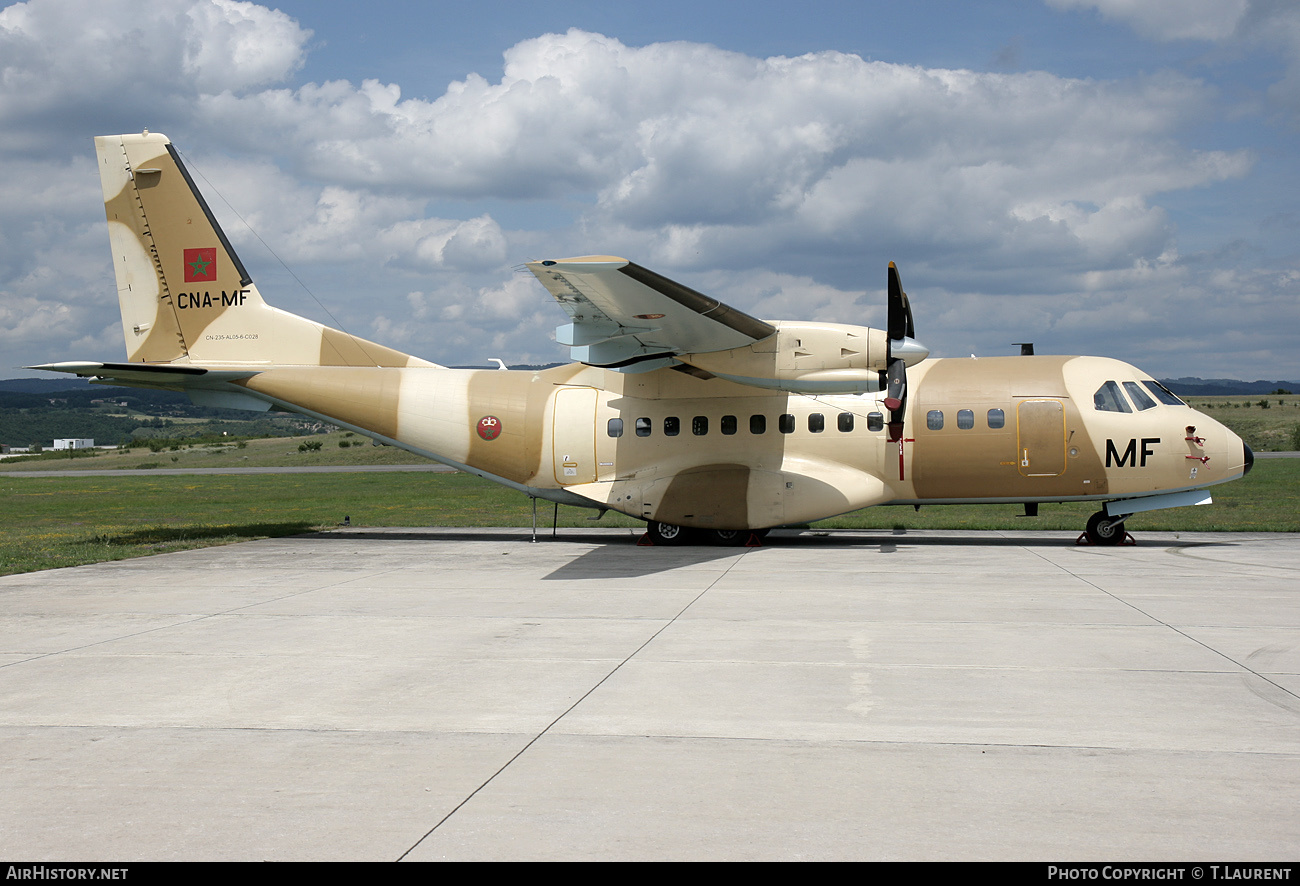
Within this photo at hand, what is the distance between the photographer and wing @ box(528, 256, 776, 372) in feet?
48.0

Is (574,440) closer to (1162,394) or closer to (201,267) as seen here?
(201,267)

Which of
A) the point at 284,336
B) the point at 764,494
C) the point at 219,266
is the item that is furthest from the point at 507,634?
the point at 219,266

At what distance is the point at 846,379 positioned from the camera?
17.3 meters

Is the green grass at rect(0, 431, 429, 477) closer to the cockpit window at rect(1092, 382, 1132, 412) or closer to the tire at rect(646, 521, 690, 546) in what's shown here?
the tire at rect(646, 521, 690, 546)

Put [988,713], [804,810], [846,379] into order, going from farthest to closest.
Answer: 1. [846,379]
2. [988,713]
3. [804,810]

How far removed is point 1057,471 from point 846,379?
14.8 ft

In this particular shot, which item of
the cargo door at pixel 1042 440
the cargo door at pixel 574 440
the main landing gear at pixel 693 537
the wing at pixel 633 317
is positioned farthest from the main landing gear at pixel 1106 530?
the cargo door at pixel 574 440

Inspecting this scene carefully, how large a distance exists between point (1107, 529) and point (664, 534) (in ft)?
28.4

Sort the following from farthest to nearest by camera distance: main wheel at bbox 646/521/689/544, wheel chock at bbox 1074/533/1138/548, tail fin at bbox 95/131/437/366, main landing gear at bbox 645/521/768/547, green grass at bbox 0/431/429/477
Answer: green grass at bbox 0/431/429/477 → tail fin at bbox 95/131/437/366 → main wheel at bbox 646/521/689/544 → main landing gear at bbox 645/521/768/547 → wheel chock at bbox 1074/533/1138/548

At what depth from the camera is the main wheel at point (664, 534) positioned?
19734 mm

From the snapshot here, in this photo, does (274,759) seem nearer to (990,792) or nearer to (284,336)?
(990,792)

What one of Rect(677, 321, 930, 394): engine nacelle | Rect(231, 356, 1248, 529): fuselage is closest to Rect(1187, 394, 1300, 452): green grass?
Rect(231, 356, 1248, 529): fuselage

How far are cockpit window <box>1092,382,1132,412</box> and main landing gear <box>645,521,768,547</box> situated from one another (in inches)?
269

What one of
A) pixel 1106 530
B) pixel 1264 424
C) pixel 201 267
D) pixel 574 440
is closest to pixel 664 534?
pixel 574 440
